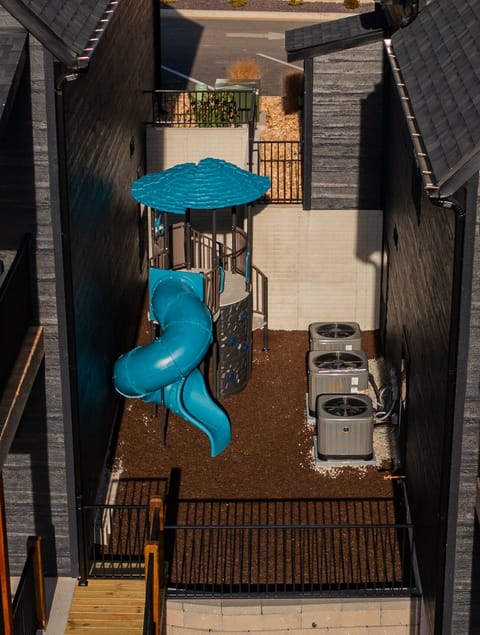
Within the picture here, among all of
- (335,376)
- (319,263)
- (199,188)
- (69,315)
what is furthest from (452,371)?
(319,263)

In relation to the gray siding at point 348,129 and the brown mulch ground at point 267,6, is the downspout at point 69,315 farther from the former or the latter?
the brown mulch ground at point 267,6

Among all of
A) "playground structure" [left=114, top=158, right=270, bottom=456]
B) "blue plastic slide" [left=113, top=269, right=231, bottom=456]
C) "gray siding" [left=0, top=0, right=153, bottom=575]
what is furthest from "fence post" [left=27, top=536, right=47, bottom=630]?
"playground structure" [left=114, top=158, right=270, bottom=456]

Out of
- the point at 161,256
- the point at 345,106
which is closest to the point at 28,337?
the point at 161,256

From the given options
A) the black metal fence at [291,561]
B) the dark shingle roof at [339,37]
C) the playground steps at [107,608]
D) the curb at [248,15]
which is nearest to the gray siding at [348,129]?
the dark shingle roof at [339,37]

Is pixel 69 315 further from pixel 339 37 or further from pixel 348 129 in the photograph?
pixel 339 37

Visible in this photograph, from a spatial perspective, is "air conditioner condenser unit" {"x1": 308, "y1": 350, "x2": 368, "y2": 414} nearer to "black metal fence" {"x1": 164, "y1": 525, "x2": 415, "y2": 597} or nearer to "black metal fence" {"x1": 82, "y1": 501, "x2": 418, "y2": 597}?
"black metal fence" {"x1": 82, "y1": 501, "x2": 418, "y2": 597}

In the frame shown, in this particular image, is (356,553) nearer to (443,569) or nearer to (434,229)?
(443,569)
